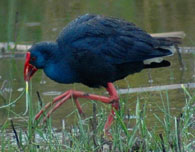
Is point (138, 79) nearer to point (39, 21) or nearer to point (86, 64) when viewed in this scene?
point (86, 64)

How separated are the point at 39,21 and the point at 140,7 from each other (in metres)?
1.76

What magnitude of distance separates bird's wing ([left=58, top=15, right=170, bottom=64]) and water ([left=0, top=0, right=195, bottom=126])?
42 cm

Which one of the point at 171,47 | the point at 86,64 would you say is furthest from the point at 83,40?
the point at 171,47

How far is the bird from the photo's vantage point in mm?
6152

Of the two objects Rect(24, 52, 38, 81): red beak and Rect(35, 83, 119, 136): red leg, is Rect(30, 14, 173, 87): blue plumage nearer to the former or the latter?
Rect(24, 52, 38, 81): red beak

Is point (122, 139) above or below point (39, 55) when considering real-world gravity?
below

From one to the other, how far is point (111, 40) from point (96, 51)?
0.22 m

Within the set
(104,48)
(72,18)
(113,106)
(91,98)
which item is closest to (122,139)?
(113,106)

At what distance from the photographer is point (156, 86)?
23.8ft

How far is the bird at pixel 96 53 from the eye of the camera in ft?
20.2

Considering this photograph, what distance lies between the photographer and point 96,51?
6.23 metres

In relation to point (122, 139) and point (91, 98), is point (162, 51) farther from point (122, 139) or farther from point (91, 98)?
point (122, 139)

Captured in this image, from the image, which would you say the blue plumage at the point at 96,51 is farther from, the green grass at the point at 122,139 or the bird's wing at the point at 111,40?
the green grass at the point at 122,139

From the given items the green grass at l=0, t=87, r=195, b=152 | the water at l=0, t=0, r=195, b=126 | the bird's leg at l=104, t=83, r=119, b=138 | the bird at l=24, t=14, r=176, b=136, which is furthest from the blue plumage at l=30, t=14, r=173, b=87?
the green grass at l=0, t=87, r=195, b=152
